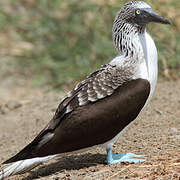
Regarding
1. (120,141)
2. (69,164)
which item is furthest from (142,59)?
(69,164)

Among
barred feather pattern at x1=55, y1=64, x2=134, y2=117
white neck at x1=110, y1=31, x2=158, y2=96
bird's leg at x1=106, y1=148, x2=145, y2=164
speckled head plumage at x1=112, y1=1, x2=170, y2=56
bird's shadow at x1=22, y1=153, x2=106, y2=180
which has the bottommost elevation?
bird's shadow at x1=22, y1=153, x2=106, y2=180

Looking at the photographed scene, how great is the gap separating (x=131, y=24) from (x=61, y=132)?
1615 mm

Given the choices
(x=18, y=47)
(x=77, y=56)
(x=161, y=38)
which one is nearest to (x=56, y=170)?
(x=161, y=38)

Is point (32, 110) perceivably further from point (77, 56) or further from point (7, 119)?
point (77, 56)

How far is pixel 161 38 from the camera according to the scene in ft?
30.9

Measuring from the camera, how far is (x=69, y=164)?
19.2 ft

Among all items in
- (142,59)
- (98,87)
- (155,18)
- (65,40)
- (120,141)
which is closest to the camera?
(98,87)

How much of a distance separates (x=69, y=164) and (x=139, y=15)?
2058 mm

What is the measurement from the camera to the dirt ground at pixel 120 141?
16.6ft

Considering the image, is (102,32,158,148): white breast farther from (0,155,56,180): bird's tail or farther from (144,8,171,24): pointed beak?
(0,155,56,180): bird's tail

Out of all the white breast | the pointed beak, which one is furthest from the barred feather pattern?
the pointed beak

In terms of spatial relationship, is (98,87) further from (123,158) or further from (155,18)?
(155,18)

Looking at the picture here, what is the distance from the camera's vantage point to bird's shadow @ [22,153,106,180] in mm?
5630

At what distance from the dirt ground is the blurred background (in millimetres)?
1135
